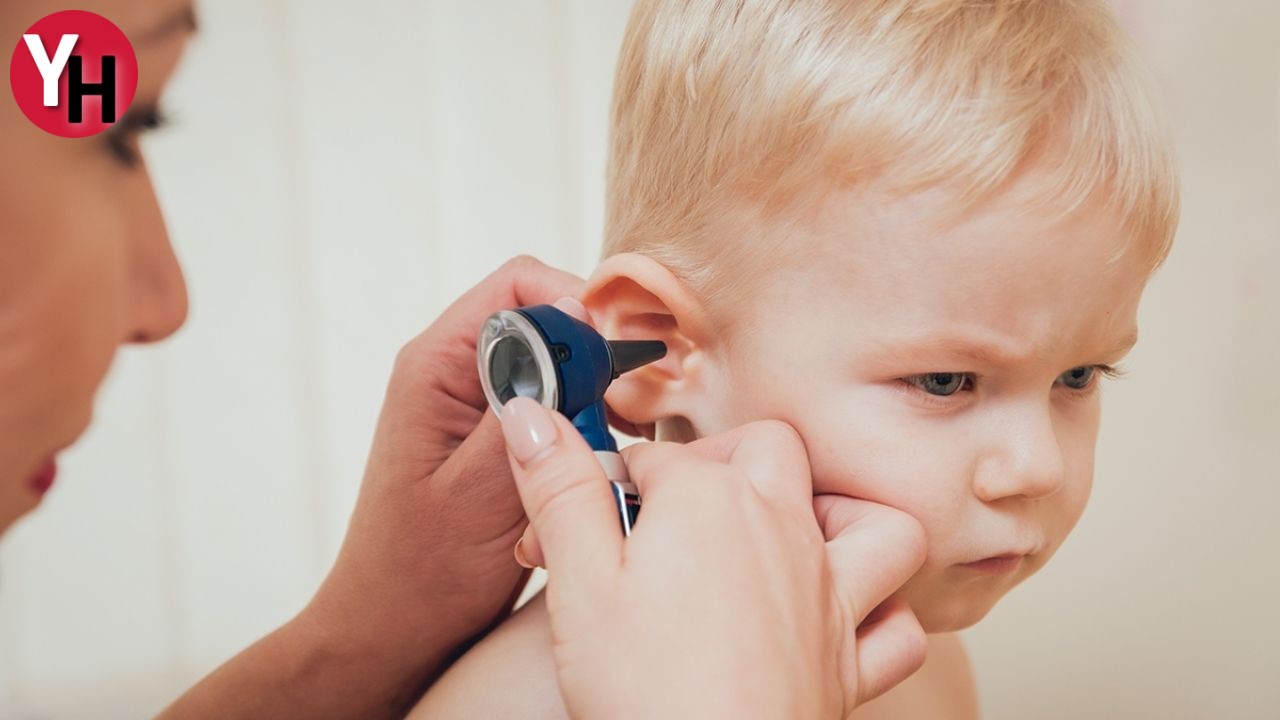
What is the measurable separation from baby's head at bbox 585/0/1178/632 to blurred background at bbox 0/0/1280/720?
695 millimetres

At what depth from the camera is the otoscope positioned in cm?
64

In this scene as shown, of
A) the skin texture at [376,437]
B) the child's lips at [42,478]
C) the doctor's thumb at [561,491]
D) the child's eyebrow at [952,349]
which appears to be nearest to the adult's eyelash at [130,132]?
the skin texture at [376,437]

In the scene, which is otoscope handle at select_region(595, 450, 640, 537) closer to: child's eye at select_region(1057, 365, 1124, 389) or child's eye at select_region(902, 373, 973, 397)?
child's eye at select_region(902, 373, 973, 397)

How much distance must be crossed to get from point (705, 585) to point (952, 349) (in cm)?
25

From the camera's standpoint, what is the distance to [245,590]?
4.84ft

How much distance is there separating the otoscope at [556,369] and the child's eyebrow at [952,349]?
7.0 inches

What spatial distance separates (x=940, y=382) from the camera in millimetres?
727

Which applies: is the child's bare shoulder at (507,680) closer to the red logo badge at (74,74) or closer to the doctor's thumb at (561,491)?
the doctor's thumb at (561,491)

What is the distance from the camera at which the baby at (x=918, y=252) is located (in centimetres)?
69

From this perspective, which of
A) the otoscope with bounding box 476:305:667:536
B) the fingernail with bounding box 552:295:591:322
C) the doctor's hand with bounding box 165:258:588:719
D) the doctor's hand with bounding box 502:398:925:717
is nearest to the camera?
the doctor's hand with bounding box 502:398:925:717

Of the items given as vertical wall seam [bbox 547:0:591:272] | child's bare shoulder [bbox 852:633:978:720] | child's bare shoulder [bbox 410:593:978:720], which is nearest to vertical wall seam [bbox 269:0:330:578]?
vertical wall seam [bbox 547:0:591:272]

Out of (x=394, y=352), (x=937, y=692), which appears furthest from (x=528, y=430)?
(x=394, y=352)

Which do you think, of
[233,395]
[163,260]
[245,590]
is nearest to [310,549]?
[245,590]

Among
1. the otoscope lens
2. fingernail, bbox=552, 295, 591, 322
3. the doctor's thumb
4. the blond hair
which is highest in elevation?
the blond hair
